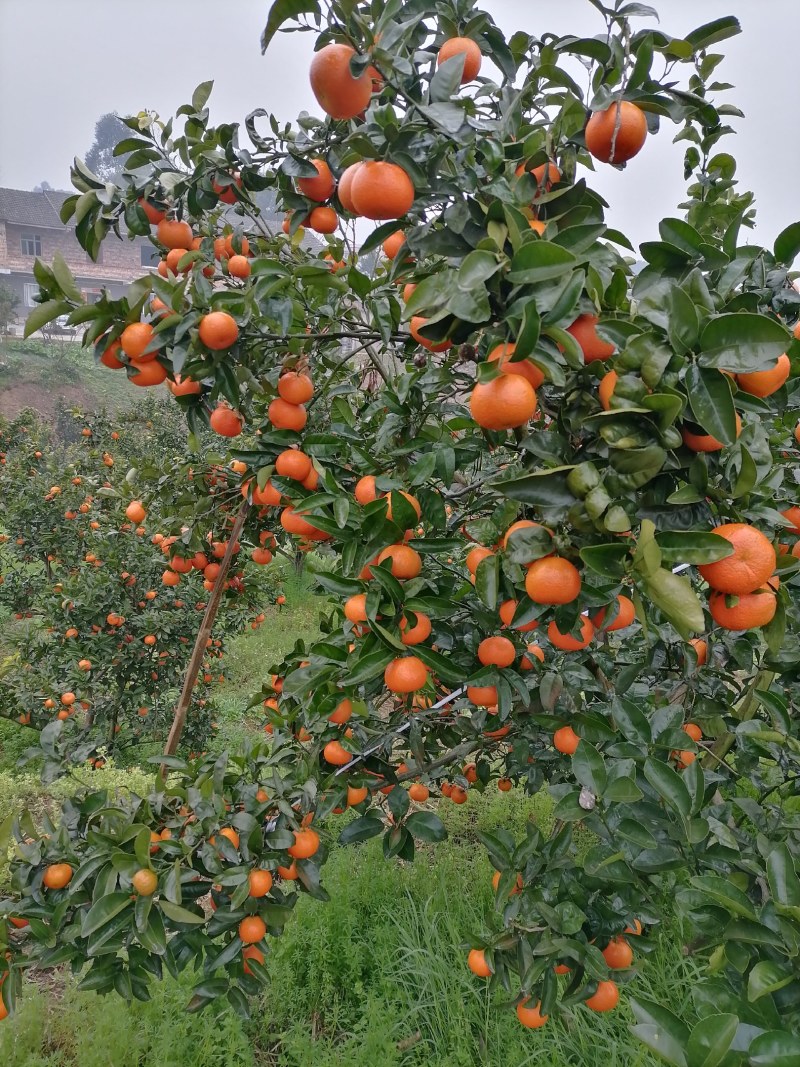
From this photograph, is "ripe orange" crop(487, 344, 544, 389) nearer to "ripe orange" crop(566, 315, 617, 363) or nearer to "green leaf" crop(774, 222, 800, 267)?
"ripe orange" crop(566, 315, 617, 363)

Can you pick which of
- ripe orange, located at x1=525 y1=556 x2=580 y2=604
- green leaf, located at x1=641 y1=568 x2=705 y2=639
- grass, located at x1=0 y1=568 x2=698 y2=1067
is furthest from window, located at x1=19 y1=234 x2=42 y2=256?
green leaf, located at x1=641 y1=568 x2=705 y2=639

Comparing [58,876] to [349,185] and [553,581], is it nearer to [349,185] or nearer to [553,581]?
[553,581]

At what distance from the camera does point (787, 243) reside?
0.88 m

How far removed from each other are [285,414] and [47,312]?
1.48ft

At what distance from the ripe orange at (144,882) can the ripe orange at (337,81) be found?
4.00 ft

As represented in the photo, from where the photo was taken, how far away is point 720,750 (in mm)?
1532

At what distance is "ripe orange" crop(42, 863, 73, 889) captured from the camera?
120 centimetres

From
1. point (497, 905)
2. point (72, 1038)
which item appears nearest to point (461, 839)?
point (72, 1038)

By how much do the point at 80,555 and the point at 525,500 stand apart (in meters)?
4.50

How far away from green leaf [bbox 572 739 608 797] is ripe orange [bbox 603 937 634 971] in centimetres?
52

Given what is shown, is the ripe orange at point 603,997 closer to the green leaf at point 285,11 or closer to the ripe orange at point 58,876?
the ripe orange at point 58,876

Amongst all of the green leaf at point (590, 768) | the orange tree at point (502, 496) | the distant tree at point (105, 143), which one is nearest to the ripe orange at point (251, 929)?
the orange tree at point (502, 496)

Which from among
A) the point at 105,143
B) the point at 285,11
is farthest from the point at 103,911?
the point at 105,143

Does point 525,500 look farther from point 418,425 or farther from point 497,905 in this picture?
point 497,905
